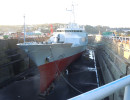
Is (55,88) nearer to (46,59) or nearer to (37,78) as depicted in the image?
(46,59)

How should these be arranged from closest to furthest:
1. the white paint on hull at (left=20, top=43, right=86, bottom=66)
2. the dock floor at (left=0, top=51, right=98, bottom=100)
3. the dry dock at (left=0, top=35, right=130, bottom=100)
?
the dry dock at (left=0, top=35, right=130, bottom=100), the dock floor at (left=0, top=51, right=98, bottom=100), the white paint on hull at (left=20, top=43, right=86, bottom=66)

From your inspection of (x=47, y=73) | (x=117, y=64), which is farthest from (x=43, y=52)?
(x=117, y=64)

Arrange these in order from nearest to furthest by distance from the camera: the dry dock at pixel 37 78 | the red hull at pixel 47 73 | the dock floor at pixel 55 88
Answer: the dry dock at pixel 37 78 < the dock floor at pixel 55 88 < the red hull at pixel 47 73

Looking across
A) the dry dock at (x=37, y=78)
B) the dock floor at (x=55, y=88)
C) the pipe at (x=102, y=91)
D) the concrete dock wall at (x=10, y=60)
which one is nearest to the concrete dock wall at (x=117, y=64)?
the dry dock at (x=37, y=78)

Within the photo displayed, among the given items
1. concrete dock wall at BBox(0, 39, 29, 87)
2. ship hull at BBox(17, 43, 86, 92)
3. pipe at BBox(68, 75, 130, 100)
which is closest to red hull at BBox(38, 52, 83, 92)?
ship hull at BBox(17, 43, 86, 92)

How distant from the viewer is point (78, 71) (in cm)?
1455

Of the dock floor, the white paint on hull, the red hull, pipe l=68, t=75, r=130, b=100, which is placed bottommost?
the dock floor

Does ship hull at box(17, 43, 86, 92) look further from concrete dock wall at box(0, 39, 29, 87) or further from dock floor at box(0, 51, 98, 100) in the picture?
concrete dock wall at box(0, 39, 29, 87)

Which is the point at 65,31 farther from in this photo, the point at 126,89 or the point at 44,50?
the point at 126,89

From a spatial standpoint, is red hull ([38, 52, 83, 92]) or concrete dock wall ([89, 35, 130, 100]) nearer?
concrete dock wall ([89, 35, 130, 100])

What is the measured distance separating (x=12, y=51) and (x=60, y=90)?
276 inches

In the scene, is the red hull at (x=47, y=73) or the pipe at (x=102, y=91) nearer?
the pipe at (x=102, y=91)

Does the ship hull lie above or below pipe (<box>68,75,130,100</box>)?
below

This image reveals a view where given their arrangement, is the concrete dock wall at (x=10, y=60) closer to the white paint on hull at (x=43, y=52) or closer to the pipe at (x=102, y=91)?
the white paint on hull at (x=43, y=52)
